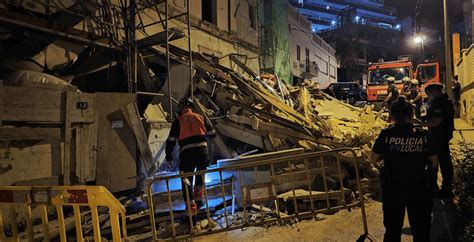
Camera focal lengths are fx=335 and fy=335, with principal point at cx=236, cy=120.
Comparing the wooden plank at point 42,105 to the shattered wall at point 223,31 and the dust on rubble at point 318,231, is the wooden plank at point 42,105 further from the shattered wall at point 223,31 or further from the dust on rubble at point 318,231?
the shattered wall at point 223,31

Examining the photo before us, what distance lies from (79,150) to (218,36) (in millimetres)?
9575

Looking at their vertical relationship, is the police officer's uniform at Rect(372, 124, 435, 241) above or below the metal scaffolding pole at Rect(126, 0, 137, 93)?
below

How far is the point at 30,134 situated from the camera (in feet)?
16.1

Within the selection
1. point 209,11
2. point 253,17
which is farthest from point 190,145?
point 253,17

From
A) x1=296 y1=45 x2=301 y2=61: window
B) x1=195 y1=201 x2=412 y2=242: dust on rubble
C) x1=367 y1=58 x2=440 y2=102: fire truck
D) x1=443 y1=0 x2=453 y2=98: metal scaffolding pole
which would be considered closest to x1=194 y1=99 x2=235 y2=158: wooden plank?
x1=195 y1=201 x2=412 y2=242: dust on rubble

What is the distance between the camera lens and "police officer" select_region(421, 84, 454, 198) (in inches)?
200

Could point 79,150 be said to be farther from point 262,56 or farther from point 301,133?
point 262,56

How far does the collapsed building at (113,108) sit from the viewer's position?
5082mm

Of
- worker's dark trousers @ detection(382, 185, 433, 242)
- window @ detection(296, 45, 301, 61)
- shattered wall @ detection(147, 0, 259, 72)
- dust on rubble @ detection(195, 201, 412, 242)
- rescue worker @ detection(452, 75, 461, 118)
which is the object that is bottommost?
dust on rubble @ detection(195, 201, 412, 242)

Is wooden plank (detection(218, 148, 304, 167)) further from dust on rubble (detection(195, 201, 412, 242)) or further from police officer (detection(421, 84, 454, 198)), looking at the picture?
police officer (detection(421, 84, 454, 198))

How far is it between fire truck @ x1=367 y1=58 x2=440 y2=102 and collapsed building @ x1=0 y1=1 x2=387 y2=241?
7888 mm

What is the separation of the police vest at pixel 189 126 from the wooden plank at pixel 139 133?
143 centimetres

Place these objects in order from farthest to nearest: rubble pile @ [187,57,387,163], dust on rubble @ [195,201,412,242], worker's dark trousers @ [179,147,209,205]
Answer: rubble pile @ [187,57,387,163] → worker's dark trousers @ [179,147,209,205] → dust on rubble @ [195,201,412,242]

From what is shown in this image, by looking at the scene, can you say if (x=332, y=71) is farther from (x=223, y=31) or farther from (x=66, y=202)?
(x=66, y=202)
